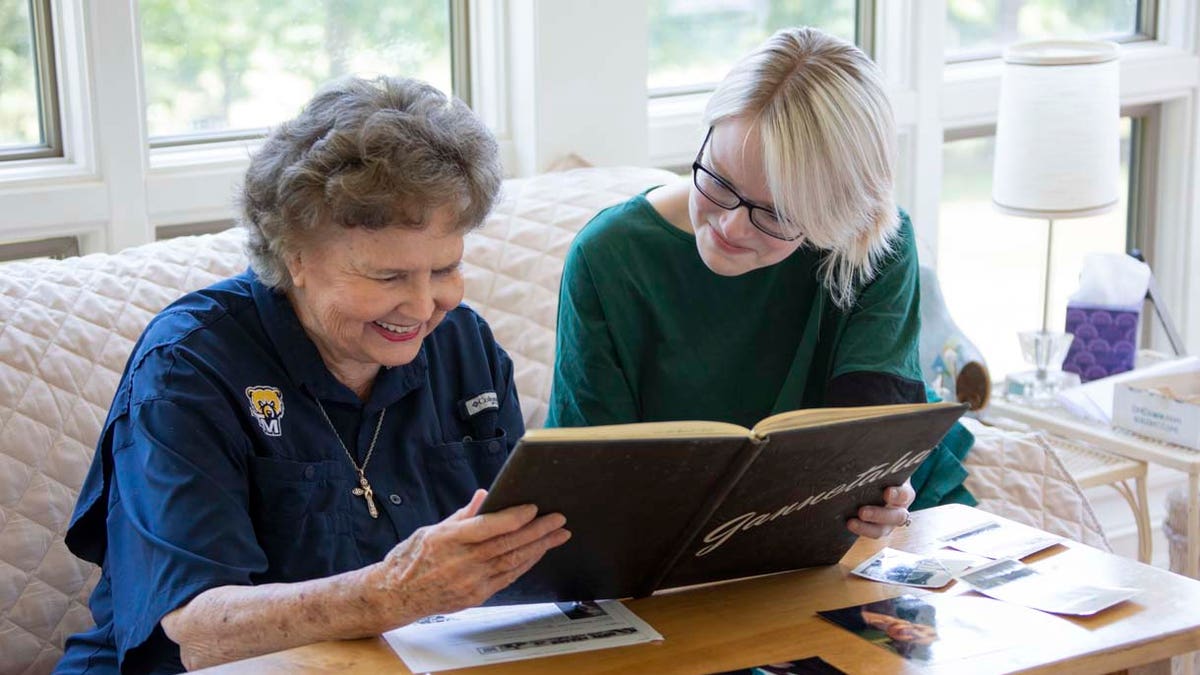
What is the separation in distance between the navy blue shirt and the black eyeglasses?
13.4 inches

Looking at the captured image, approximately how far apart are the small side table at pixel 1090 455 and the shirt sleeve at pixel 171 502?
71.9 inches

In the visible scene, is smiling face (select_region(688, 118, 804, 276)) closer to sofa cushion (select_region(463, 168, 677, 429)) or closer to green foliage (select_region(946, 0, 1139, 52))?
sofa cushion (select_region(463, 168, 677, 429))

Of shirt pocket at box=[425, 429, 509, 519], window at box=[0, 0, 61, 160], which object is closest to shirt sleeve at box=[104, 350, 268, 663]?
shirt pocket at box=[425, 429, 509, 519]

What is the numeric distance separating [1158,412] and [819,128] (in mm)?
1479

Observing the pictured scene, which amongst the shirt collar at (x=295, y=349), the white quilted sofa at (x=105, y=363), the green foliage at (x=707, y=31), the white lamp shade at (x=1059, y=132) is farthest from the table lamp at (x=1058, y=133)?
the shirt collar at (x=295, y=349)

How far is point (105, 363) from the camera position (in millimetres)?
2055

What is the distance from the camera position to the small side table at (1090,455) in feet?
9.23

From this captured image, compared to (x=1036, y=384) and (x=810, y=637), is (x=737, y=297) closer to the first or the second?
(x=810, y=637)

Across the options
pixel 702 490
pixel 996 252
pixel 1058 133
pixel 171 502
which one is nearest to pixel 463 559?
pixel 702 490

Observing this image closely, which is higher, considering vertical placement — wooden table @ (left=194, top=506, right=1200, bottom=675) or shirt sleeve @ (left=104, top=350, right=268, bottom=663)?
shirt sleeve @ (left=104, top=350, right=268, bottom=663)

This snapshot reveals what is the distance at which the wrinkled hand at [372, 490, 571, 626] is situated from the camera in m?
1.23

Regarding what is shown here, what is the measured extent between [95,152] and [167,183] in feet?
0.45

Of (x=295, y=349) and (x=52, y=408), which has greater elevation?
(x=295, y=349)

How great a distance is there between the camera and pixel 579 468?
Answer: 3.93ft
